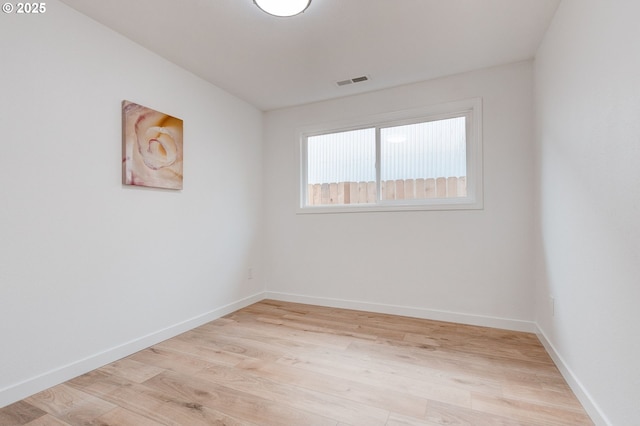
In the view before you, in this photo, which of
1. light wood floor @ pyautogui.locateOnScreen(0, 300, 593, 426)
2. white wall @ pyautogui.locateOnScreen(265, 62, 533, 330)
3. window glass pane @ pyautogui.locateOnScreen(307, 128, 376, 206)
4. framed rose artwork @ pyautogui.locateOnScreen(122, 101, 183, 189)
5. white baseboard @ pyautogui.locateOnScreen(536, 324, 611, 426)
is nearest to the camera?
white baseboard @ pyautogui.locateOnScreen(536, 324, 611, 426)

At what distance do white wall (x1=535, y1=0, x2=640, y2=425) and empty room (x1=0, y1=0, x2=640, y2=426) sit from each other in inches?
0.6

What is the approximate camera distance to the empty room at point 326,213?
1.51 m

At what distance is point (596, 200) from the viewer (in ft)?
4.68

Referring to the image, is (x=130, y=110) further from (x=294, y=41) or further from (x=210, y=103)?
(x=294, y=41)

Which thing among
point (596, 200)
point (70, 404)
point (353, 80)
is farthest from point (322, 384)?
point (353, 80)

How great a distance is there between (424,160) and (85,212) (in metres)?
2.91

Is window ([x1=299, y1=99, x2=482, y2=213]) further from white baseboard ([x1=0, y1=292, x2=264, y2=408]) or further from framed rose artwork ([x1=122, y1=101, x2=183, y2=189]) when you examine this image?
white baseboard ([x1=0, y1=292, x2=264, y2=408])

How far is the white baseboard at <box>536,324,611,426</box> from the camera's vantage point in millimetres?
1385

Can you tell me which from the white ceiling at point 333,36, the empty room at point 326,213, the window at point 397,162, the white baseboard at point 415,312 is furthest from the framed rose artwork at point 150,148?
the white baseboard at point 415,312

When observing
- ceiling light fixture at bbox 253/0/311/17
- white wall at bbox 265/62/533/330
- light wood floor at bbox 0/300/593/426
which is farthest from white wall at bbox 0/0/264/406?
ceiling light fixture at bbox 253/0/311/17

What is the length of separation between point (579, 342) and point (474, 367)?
0.62 metres

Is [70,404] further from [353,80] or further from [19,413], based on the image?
[353,80]

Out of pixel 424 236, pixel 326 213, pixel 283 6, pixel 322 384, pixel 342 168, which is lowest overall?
pixel 322 384

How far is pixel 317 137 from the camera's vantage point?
367 centimetres
